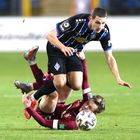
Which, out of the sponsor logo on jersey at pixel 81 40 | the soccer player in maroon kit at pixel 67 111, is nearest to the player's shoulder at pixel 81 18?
the sponsor logo on jersey at pixel 81 40

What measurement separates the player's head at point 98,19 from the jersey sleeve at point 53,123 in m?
1.47

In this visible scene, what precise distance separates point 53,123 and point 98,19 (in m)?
1.71

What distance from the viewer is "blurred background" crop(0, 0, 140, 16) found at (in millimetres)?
29828

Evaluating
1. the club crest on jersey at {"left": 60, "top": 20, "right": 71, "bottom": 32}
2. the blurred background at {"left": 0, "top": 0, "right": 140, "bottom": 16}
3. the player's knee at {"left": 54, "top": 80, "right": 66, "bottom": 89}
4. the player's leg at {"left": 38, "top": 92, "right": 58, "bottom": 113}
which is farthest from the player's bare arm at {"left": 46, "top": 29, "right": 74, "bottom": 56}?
the blurred background at {"left": 0, "top": 0, "right": 140, "bottom": 16}

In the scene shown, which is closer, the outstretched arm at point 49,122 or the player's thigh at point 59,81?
the outstretched arm at point 49,122

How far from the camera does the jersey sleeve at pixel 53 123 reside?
39.0ft

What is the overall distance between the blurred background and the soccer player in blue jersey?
54.6ft

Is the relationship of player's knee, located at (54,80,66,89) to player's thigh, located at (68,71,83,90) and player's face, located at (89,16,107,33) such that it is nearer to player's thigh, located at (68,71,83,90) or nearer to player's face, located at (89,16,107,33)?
player's thigh, located at (68,71,83,90)

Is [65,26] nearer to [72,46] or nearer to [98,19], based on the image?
[72,46]

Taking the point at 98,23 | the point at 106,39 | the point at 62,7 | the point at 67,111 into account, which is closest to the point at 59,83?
the point at 67,111

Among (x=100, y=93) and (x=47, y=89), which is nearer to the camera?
(x=47, y=89)

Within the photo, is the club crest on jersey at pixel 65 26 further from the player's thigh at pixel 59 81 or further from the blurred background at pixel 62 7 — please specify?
the blurred background at pixel 62 7

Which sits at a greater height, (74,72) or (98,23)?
(98,23)

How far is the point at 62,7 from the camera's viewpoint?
31219 mm
